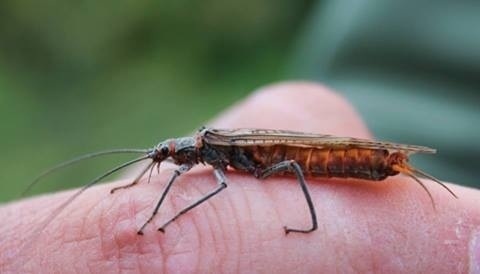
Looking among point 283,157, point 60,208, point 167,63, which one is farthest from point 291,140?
point 167,63

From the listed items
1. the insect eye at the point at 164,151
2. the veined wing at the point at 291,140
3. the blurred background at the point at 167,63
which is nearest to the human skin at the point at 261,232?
the veined wing at the point at 291,140

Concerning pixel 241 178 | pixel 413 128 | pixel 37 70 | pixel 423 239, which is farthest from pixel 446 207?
pixel 37 70

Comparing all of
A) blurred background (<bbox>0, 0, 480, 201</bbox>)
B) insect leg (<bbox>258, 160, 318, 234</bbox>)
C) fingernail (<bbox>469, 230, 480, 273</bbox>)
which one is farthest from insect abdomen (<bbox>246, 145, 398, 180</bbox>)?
blurred background (<bbox>0, 0, 480, 201</bbox>)

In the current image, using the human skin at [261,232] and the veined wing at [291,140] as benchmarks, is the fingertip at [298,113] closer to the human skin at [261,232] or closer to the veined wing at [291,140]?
the veined wing at [291,140]

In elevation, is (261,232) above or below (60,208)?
below

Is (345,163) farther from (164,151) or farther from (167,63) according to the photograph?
(167,63)

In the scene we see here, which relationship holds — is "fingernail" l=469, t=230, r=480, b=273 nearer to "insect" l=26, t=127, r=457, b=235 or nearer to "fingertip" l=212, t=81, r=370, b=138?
"insect" l=26, t=127, r=457, b=235
